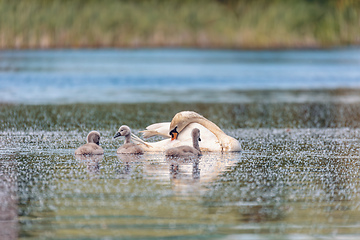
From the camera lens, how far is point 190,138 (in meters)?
11.9

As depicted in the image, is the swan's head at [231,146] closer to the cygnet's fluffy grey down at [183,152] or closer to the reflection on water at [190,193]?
the reflection on water at [190,193]

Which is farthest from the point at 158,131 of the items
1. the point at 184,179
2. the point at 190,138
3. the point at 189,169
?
the point at 184,179

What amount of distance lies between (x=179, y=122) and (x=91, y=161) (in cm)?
199

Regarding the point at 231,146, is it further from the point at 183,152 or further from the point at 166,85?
the point at 166,85

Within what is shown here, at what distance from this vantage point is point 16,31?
5803cm

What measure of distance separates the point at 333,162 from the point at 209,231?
14.5ft

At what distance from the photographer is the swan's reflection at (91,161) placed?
32.5 feet

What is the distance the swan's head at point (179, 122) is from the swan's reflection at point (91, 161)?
1.41m

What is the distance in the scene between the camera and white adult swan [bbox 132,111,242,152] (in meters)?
11.8

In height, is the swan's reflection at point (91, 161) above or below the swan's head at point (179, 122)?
below

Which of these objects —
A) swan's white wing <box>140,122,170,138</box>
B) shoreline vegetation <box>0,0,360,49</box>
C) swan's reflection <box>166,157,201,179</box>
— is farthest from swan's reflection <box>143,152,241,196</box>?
shoreline vegetation <box>0,0,360,49</box>

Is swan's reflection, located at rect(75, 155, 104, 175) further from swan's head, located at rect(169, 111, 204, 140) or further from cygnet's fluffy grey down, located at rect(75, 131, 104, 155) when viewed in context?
swan's head, located at rect(169, 111, 204, 140)

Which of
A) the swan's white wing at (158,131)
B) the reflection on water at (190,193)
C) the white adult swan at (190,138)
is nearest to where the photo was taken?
the reflection on water at (190,193)

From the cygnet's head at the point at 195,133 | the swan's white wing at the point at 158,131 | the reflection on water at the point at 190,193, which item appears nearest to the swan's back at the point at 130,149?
the reflection on water at the point at 190,193
